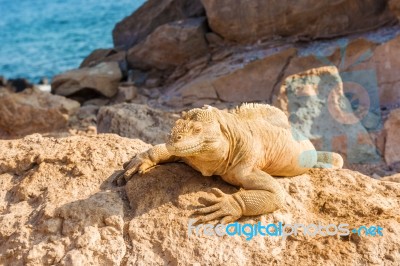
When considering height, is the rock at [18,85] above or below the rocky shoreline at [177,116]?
below

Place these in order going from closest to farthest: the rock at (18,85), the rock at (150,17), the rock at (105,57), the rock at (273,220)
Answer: the rock at (273,220)
the rock at (150,17)
the rock at (105,57)
the rock at (18,85)

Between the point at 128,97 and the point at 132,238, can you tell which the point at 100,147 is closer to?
the point at 132,238

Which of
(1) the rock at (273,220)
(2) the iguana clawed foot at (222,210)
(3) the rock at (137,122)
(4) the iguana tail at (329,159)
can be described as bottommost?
(3) the rock at (137,122)

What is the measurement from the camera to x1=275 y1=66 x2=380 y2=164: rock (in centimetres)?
673

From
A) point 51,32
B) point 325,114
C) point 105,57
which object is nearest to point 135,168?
point 325,114

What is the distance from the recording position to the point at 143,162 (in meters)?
3.05

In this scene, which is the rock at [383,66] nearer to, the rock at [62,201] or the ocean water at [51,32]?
the rock at [62,201]

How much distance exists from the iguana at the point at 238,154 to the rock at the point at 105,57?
7774mm

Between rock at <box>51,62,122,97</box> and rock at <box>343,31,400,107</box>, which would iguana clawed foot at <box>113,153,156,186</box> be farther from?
rock at <box>51,62,122,97</box>

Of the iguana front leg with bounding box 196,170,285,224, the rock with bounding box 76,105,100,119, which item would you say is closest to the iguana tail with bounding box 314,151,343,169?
the iguana front leg with bounding box 196,170,285,224

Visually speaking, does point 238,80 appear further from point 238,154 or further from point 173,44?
point 238,154

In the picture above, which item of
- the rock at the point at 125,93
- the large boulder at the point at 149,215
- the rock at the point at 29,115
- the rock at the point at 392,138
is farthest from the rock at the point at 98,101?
the large boulder at the point at 149,215

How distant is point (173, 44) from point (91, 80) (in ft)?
5.86

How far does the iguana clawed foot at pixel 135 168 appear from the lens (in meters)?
3.03
